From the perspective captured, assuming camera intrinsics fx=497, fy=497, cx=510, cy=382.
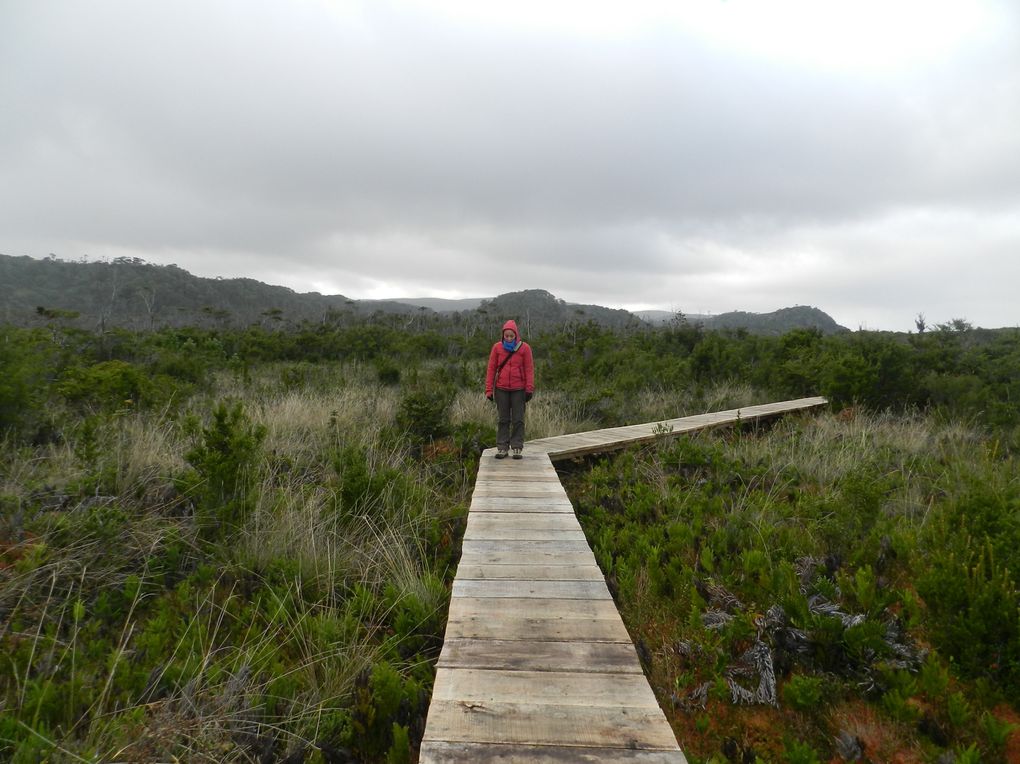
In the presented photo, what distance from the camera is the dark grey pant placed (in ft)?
20.1

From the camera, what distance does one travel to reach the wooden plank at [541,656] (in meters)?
2.10

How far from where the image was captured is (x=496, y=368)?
20.1ft

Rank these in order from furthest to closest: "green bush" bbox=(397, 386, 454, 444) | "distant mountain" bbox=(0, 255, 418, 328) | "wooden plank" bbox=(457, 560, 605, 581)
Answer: "distant mountain" bbox=(0, 255, 418, 328), "green bush" bbox=(397, 386, 454, 444), "wooden plank" bbox=(457, 560, 605, 581)

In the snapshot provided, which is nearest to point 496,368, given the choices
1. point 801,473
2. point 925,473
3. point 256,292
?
point 801,473

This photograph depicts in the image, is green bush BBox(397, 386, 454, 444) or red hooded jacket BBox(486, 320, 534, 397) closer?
red hooded jacket BBox(486, 320, 534, 397)

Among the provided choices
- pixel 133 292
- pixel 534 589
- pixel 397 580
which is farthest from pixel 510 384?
pixel 133 292

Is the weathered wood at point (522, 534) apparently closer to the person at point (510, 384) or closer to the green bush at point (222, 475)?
the green bush at point (222, 475)

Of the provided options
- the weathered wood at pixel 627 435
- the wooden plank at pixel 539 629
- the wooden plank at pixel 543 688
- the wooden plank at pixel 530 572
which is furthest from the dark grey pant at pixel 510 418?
the wooden plank at pixel 543 688

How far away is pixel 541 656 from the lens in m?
2.17

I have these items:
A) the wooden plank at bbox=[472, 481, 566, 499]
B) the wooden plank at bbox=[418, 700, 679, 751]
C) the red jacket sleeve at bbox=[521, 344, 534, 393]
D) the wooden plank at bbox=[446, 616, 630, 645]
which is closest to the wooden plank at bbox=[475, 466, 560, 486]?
the wooden plank at bbox=[472, 481, 566, 499]

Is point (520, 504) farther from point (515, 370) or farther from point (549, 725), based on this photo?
point (549, 725)

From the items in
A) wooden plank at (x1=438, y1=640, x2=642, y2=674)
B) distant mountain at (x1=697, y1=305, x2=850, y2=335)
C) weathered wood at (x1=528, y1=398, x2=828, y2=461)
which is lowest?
wooden plank at (x1=438, y1=640, x2=642, y2=674)

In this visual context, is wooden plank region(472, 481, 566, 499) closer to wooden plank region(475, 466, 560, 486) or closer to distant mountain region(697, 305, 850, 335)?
wooden plank region(475, 466, 560, 486)

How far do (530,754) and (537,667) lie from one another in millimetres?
488
